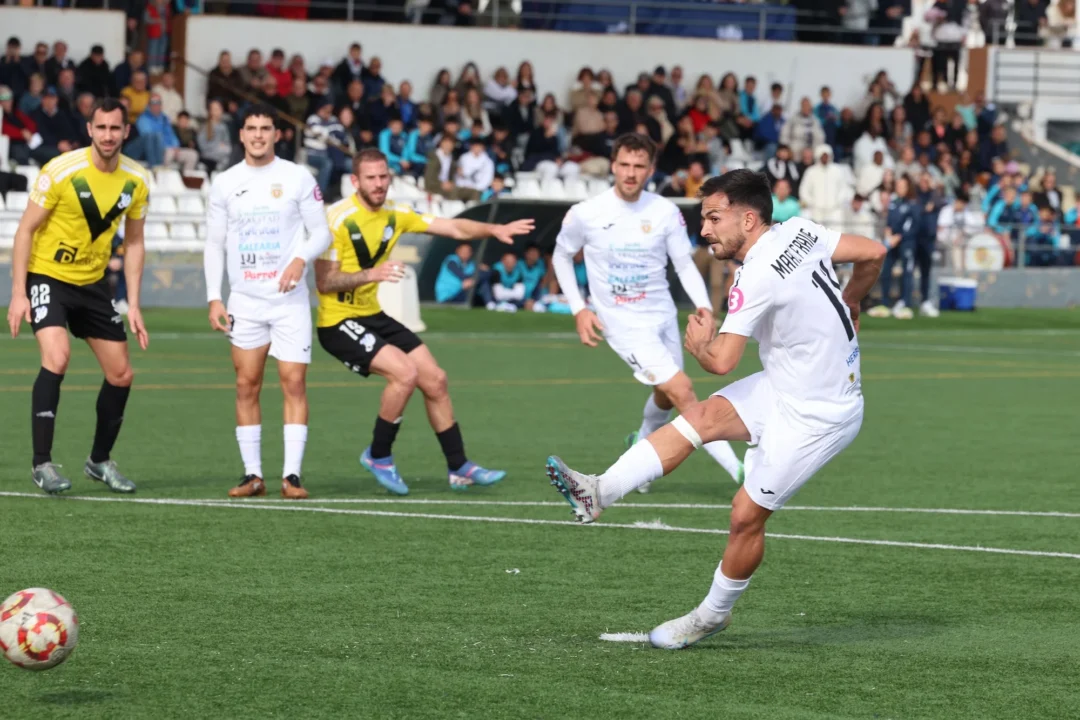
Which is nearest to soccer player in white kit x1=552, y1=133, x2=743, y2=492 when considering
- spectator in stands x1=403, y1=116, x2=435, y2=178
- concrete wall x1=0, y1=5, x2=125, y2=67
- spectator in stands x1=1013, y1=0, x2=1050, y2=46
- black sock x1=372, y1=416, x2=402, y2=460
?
black sock x1=372, y1=416, x2=402, y2=460

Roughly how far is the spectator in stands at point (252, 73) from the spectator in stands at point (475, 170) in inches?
133

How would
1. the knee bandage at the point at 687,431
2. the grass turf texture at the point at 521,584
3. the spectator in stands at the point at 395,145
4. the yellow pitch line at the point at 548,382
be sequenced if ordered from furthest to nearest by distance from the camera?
the spectator in stands at the point at 395,145 < the yellow pitch line at the point at 548,382 < the knee bandage at the point at 687,431 < the grass turf texture at the point at 521,584

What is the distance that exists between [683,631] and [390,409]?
177 inches

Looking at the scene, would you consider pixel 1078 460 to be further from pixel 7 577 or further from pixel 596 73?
pixel 596 73

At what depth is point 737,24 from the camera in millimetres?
35938

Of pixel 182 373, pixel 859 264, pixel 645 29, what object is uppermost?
pixel 645 29

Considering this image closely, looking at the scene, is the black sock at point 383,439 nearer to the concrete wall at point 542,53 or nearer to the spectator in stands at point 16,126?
the spectator in stands at point 16,126

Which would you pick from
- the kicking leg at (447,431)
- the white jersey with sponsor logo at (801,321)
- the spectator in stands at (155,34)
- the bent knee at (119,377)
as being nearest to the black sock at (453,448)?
the kicking leg at (447,431)

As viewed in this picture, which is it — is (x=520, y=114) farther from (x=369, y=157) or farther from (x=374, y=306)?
(x=369, y=157)

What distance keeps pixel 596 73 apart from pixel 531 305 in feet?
25.9

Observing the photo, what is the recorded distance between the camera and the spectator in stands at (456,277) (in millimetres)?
27141

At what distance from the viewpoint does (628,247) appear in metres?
11.0

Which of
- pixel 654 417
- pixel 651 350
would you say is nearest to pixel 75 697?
→ pixel 651 350

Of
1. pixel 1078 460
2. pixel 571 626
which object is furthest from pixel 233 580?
pixel 1078 460
